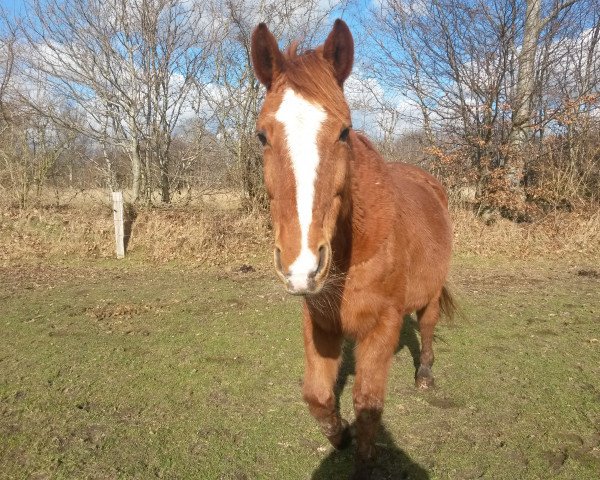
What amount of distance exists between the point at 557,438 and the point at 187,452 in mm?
2565

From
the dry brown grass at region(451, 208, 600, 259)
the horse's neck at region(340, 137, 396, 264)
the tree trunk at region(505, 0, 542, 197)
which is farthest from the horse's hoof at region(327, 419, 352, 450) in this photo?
the tree trunk at region(505, 0, 542, 197)

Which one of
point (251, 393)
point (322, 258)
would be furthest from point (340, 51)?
point (251, 393)

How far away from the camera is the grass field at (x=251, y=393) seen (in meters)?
2.60

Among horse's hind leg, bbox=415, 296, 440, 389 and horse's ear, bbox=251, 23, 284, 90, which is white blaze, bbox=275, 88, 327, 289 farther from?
horse's hind leg, bbox=415, 296, 440, 389

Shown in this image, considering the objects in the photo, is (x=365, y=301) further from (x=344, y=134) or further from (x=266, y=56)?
(x=266, y=56)

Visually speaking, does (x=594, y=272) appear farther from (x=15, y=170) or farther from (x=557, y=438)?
(x=15, y=170)

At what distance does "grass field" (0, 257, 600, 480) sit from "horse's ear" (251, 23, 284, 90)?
2.36 meters

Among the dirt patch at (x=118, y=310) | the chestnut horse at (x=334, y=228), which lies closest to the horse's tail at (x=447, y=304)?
the chestnut horse at (x=334, y=228)

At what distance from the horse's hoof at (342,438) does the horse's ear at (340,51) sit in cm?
220

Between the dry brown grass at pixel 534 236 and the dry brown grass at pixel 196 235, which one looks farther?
the dry brown grass at pixel 534 236

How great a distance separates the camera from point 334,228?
6.27 ft

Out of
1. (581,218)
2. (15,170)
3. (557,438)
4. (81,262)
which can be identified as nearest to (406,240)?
(557,438)

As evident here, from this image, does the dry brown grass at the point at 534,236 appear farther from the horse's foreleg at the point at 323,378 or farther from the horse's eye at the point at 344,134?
the horse's eye at the point at 344,134

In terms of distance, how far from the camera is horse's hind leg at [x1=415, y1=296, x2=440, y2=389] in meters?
3.69
